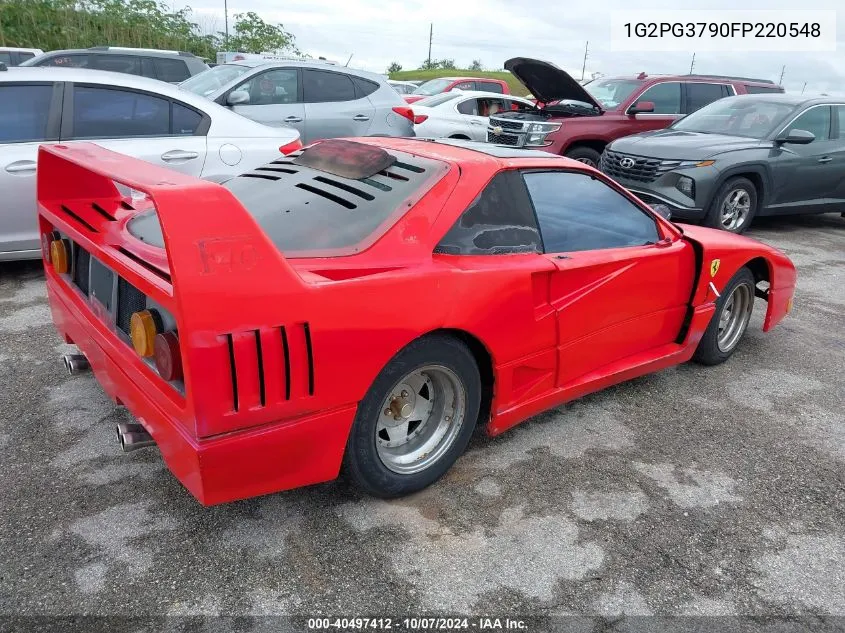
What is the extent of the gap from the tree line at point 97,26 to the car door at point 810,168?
18.2 metres

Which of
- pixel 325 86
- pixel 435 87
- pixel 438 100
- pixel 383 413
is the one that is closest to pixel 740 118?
pixel 438 100

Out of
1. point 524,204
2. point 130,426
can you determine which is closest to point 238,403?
point 130,426

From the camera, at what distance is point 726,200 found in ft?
24.3

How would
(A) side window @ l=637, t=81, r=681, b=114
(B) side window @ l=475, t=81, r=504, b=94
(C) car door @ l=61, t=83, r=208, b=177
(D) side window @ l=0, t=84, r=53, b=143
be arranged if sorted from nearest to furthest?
1. (D) side window @ l=0, t=84, r=53, b=143
2. (C) car door @ l=61, t=83, r=208, b=177
3. (A) side window @ l=637, t=81, r=681, b=114
4. (B) side window @ l=475, t=81, r=504, b=94

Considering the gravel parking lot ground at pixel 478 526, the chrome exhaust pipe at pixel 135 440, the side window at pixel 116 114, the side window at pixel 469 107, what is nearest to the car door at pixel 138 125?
the side window at pixel 116 114

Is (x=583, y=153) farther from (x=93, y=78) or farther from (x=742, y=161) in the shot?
(x=93, y=78)

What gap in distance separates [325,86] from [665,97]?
4.92m

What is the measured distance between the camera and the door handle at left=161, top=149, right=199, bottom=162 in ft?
16.7

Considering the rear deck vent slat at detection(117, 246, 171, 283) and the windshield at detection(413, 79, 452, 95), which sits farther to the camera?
the windshield at detection(413, 79, 452, 95)

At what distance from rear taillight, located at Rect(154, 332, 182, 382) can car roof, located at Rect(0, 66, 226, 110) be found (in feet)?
11.9

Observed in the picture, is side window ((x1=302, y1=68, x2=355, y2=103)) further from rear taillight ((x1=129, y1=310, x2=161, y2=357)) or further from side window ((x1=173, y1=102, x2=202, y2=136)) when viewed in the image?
rear taillight ((x1=129, y1=310, x2=161, y2=357))

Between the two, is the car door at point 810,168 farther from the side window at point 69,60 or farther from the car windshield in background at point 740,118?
the side window at point 69,60

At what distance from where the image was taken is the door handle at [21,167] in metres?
4.59

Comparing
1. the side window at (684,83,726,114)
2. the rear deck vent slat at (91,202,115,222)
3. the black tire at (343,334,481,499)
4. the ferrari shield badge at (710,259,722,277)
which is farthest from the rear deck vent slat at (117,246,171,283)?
the side window at (684,83,726,114)
